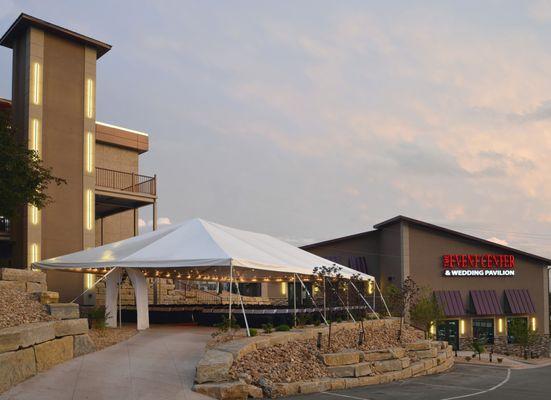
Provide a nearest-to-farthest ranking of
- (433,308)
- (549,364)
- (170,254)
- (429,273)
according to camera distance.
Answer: (170,254)
(549,364)
(433,308)
(429,273)

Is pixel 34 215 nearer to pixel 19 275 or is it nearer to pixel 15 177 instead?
pixel 15 177

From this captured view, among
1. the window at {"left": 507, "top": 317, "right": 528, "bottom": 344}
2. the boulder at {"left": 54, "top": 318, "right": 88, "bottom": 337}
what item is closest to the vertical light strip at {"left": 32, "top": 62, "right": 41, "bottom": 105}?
the boulder at {"left": 54, "top": 318, "right": 88, "bottom": 337}

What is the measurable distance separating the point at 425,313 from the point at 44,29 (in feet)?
79.8

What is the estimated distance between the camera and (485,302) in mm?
40812

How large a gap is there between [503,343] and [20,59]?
32854 mm

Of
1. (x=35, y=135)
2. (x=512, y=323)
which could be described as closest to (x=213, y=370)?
(x=35, y=135)

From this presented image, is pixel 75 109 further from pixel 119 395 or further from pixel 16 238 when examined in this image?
pixel 119 395

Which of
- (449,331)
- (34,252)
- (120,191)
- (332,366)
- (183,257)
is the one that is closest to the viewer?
(332,366)

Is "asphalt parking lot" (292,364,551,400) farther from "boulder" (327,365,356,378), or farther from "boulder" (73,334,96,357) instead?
"boulder" (73,334,96,357)

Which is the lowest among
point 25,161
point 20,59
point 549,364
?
point 549,364

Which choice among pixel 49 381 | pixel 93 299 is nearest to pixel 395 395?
pixel 49 381

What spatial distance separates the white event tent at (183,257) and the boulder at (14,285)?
442 centimetres

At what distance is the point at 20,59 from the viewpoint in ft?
97.6

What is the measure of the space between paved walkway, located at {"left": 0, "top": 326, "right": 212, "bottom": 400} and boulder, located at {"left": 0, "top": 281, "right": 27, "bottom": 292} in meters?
2.62
